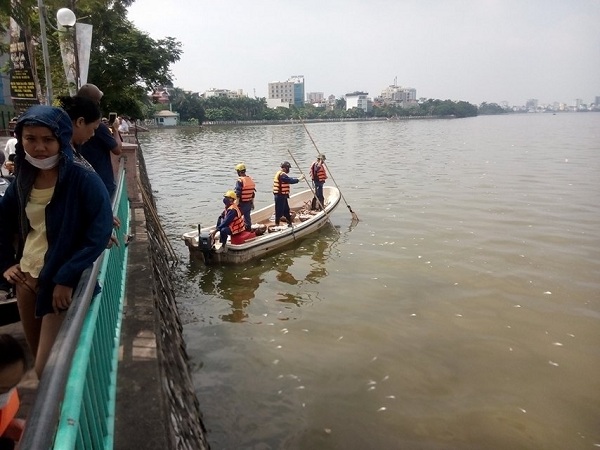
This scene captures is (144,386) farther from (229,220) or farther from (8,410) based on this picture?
(229,220)

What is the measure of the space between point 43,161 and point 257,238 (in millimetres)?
8243

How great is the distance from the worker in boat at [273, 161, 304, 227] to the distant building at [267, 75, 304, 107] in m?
181

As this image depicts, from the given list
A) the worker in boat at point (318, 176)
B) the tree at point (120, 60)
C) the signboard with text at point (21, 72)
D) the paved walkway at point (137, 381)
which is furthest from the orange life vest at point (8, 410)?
the tree at point (120, 60)

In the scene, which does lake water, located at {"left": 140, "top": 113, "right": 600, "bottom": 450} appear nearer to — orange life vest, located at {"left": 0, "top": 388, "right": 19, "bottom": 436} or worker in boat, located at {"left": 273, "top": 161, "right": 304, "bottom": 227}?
worker in boat, located at {"left": 273, "top": 161, "right": 304, "bottom": 227}

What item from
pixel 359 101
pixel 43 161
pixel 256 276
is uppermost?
pixel 359 101

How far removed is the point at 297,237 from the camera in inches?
467

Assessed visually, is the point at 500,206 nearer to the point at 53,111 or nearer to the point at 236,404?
the point at 236,404

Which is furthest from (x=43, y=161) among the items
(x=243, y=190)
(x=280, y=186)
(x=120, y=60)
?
(x=120, y=60)

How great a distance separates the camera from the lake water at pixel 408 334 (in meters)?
5.34

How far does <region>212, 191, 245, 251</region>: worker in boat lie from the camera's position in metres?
9.27

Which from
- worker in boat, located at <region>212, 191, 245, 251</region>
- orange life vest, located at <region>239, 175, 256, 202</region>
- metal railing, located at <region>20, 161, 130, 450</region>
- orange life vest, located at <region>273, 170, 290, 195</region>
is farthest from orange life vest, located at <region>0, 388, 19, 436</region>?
orange life vest, located at <region>273, 170, 290, 195</region>

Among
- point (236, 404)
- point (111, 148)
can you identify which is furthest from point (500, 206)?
point (111, 148)

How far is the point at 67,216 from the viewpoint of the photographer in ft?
7.88

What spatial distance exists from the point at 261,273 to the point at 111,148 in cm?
623
